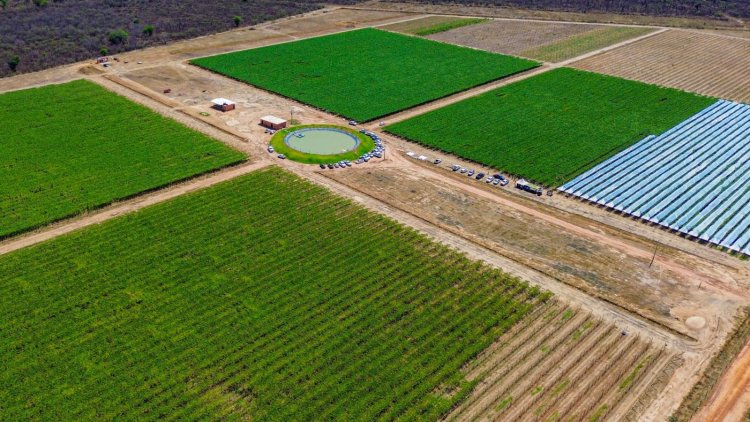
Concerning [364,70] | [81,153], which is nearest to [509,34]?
[364,70]

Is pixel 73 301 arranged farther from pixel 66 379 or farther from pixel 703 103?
pixel 703 103

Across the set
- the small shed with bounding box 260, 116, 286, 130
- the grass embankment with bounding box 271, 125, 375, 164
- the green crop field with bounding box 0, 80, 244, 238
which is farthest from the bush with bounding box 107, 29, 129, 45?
the grass embankment with bounding box 271, 125, 375, 164

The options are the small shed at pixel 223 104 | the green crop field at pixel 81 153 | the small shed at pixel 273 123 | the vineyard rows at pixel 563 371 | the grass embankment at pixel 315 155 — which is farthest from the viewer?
the small shed at pixel 223 104

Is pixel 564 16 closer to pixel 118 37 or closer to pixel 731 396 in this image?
pixel 118 37

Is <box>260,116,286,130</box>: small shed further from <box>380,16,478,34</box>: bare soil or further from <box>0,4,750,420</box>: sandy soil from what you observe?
<box>380,16,478,34</box>: bare soil

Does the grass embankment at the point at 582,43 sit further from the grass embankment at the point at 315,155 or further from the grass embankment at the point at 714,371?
the grass embankment at the point at 714,371

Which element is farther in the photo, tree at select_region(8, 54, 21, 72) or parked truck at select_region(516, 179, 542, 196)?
tree at select_region(8, 54, 21, 72)

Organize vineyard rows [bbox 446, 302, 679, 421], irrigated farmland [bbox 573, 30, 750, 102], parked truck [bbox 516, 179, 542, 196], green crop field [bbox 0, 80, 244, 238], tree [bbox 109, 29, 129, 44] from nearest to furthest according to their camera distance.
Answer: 1. vineyard rows [bbox 446, 302, 679, 421]
2. green crop field [bbox 0, 80, 244, 238]
3. parked truck [bbox 516, 179, 542, 196]
4. irrigated farmland [bbox 573, 30, 750, 102]
5. tree [bbox 109, 29, 129, 44]

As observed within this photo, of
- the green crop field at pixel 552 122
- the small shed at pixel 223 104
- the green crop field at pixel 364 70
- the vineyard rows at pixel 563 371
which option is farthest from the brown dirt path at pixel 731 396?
the small shed at pixel 223 104
